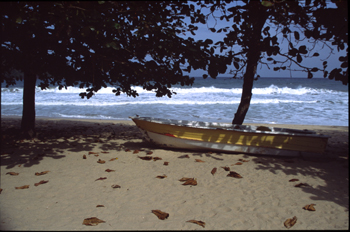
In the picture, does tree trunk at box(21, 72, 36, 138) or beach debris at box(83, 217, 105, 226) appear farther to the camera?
tree trunk at box(21, 72, 36, 138)

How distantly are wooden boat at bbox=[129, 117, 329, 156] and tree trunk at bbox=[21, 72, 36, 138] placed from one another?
12.2 ft

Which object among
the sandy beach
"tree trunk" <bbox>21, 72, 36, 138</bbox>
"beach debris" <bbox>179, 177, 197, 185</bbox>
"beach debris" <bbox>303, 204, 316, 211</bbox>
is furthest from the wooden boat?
"tree trunk" <bbox>21, 72, 36, 138</bbox>

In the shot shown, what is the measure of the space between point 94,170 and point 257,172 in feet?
10.1

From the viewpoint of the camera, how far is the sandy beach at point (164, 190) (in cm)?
306

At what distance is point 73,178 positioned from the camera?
4594mm

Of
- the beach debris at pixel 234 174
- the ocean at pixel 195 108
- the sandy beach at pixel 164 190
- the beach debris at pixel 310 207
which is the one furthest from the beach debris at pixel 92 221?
the ocean at pixel 195 108

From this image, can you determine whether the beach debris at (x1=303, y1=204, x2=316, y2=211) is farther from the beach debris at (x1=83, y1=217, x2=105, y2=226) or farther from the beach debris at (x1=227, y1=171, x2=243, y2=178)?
the beach debris at (x1=83, y1=217, x2=105, y2=226)

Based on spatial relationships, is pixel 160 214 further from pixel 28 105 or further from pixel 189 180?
Result: pixel 28 105

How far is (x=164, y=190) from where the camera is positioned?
159 inches

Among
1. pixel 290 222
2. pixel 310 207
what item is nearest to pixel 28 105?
pixel 290 222

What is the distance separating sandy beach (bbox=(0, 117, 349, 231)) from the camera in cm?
306

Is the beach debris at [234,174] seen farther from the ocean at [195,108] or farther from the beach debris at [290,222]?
the ocean at [195,108]

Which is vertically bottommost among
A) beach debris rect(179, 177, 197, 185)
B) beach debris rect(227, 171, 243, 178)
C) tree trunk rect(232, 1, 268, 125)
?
beach debris rect(179, 177, 197, 185)

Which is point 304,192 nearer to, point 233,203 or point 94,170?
point 233,203
